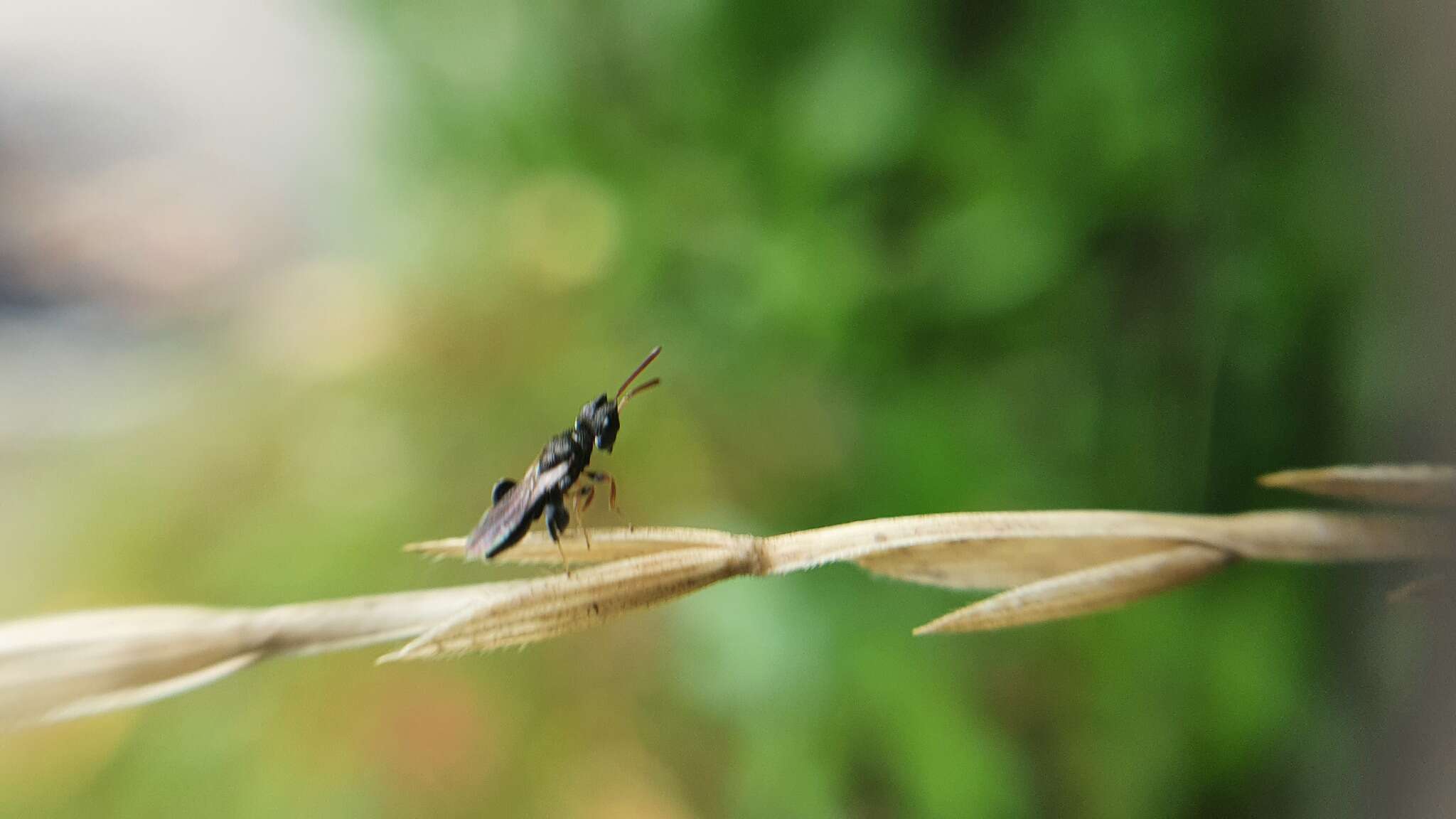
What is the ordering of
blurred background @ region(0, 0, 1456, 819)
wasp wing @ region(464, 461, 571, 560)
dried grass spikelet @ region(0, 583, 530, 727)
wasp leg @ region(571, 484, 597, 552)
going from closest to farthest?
dried grass spikelet @ region(0, 583, 530, 727) < wasp wing @ region(464, 461, 571, 560) < wasp leg @ region(571, 484, 597, 552) < blurred background @ region(0, 0, 1456, 819)

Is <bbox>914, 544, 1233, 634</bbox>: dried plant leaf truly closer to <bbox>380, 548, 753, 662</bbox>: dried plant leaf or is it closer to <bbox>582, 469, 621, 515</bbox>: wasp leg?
<bbox>380, 548, 753, 662</bbox>: dried plant leaf

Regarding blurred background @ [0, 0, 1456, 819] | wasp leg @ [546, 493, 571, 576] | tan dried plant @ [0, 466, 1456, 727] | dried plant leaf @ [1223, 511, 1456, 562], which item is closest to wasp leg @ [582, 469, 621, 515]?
wasp leg @ [546, 493, 571, 576]

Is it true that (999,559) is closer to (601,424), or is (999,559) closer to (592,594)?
(592,594)

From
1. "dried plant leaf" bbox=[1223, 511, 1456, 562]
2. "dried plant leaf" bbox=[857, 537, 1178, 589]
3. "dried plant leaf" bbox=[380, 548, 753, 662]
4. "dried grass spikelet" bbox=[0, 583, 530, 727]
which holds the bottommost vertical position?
"dried plant leaf" bbox=[1223, 511, 1456, 562]

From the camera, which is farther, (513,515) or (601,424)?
(601,424)

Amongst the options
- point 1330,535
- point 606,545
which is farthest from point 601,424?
point 1330,535

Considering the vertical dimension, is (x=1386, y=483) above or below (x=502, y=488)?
below
